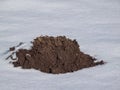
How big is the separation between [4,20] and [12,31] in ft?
4.56

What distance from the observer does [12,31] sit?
8562mm

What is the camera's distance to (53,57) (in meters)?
5.88

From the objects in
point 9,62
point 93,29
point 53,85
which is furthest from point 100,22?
point 53,85

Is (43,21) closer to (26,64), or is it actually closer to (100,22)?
(100,22)

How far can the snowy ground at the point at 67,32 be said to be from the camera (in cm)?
522

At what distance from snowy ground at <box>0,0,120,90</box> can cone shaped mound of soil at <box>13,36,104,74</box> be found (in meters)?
0.15

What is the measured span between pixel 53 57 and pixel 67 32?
2718mm

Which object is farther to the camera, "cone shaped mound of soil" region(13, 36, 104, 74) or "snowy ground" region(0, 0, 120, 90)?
"cone shaped mound of soil" region(13, 36, 104, 74)

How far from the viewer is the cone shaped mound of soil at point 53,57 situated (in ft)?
19.0

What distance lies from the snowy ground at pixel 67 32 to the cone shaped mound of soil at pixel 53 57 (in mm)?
148

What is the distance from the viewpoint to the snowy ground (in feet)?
17.1

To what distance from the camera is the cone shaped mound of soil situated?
5.80 metres

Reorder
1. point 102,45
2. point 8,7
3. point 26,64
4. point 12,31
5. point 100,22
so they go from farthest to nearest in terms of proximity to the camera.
→ point 8,7
point 100,22
point 12,31
point 102,45
point 26,64

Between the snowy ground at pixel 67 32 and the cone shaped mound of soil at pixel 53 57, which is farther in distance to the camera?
the cone shaped mound of soil at pixel 53 57
